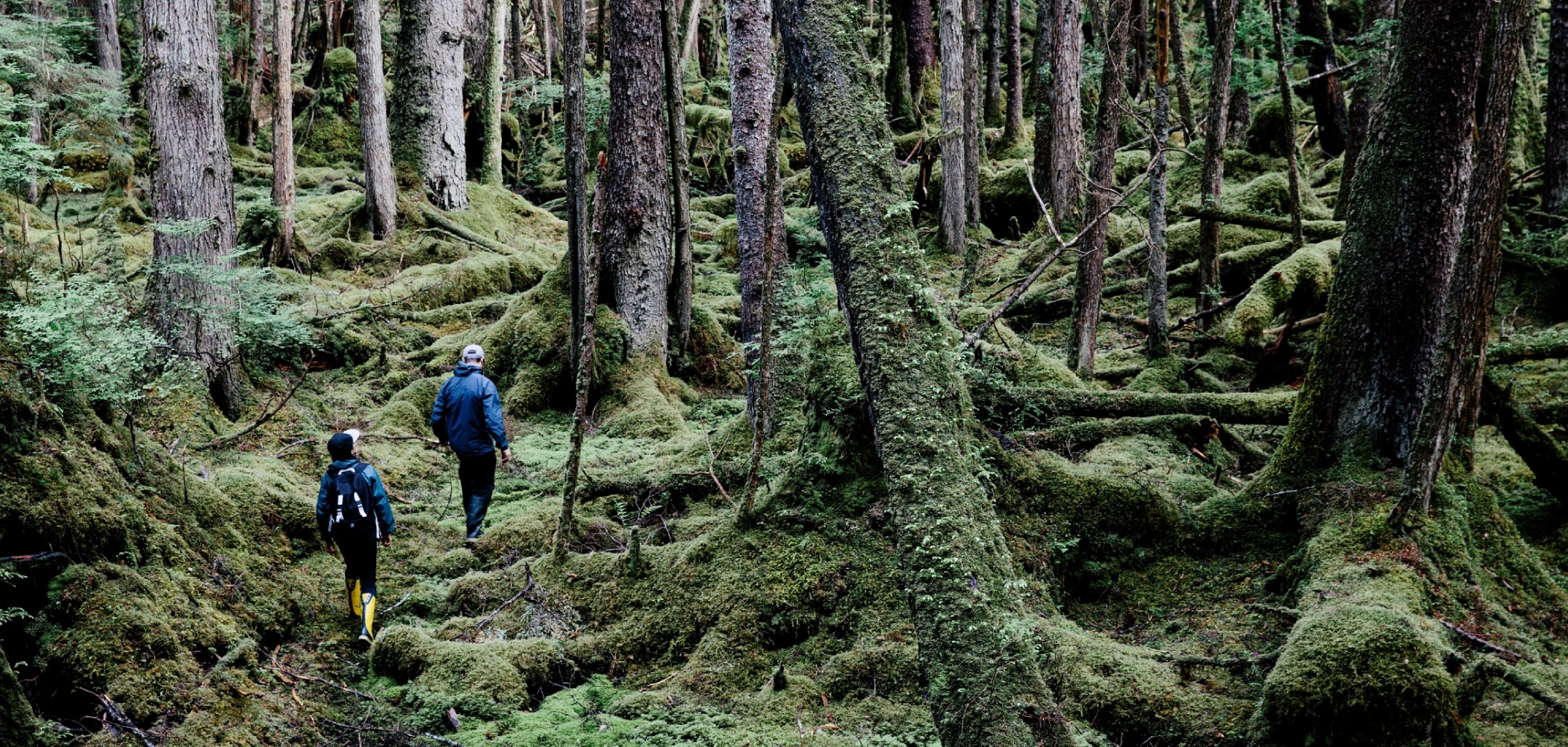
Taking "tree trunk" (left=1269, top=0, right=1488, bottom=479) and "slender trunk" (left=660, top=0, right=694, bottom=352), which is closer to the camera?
"tree trunk" (left=1269, top=0, right=1488, bottom=479)

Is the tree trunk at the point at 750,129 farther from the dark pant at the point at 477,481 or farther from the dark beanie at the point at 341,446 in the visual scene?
the dark beanie at the point at 341,446

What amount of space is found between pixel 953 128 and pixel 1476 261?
32.7 feet

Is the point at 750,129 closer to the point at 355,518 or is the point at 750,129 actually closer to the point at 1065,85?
the point at 1065,85

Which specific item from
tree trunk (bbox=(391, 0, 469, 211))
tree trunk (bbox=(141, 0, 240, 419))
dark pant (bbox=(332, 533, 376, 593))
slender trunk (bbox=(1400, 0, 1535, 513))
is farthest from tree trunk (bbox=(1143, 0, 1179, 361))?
tree trunk (bbox=(391, 0, 469, 211))

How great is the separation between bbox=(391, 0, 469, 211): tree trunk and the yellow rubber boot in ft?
39.8

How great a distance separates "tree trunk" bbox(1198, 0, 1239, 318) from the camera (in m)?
9.69

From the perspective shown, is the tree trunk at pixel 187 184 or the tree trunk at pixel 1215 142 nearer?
the tree trunk at pixel 187 184

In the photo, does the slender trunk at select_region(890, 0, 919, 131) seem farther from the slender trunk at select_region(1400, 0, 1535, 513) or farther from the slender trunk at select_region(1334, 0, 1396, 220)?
the slender trunk at select_region(1400, 0, 1535, 513)

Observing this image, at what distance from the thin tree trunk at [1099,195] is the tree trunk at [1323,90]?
8.72m

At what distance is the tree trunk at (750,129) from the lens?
357 inches

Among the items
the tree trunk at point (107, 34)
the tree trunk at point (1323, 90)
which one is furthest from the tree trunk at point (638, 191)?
the tree trunk at point (107, 34)

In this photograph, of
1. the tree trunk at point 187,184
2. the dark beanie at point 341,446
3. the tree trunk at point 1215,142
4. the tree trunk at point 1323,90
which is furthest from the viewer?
the tree trunk at point 1323,90

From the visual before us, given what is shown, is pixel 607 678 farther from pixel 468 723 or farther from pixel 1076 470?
pixel 1076 470

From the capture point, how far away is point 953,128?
47.3 feet
